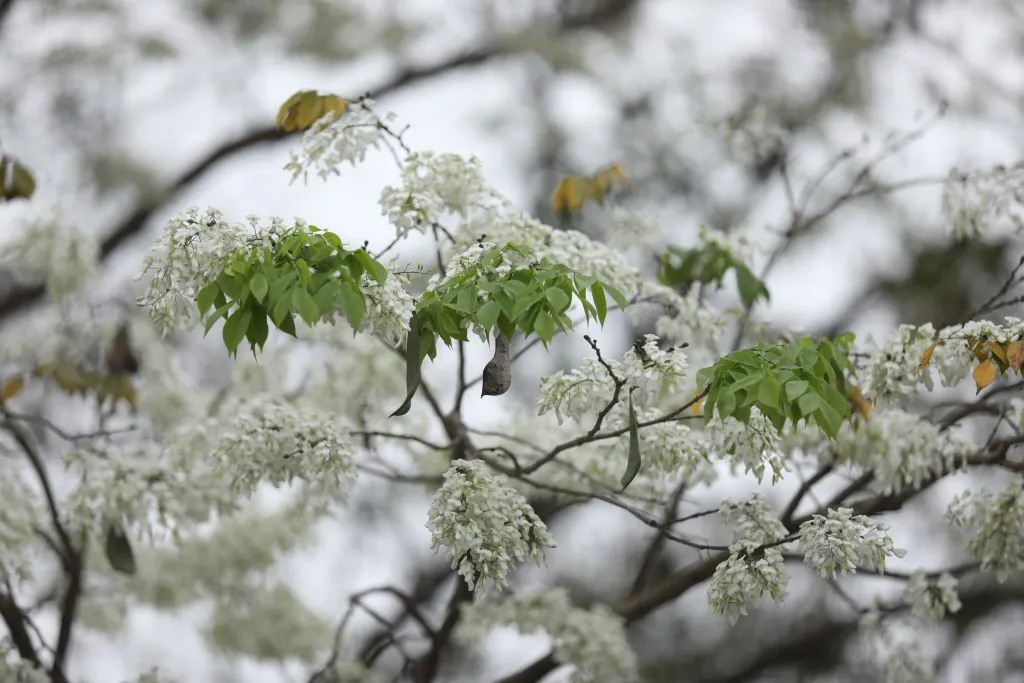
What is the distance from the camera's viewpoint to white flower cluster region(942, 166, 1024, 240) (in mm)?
3555

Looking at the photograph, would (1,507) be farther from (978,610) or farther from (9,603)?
(978,610)

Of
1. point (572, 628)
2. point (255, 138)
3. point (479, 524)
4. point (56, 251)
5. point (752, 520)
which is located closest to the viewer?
point (479, 524)

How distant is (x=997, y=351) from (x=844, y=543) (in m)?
0.60

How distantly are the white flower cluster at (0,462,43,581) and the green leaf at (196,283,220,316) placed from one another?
1665mm

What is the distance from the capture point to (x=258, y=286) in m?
2.34

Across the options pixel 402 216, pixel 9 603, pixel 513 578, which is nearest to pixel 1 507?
pixel 9 603

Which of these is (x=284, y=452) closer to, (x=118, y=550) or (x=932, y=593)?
(x=118, y=550)

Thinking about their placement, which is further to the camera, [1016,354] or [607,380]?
[607,380]

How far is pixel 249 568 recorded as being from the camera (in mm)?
5023

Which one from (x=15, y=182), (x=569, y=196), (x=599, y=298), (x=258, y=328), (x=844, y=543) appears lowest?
(x=844, y=543)

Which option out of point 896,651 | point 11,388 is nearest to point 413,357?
point 11,388

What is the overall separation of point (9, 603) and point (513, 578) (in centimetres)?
423

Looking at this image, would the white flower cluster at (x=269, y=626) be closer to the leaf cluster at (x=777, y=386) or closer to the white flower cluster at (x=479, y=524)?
the white flower cluster at (x=479, y=524)

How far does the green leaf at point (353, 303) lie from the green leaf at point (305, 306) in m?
0.06
